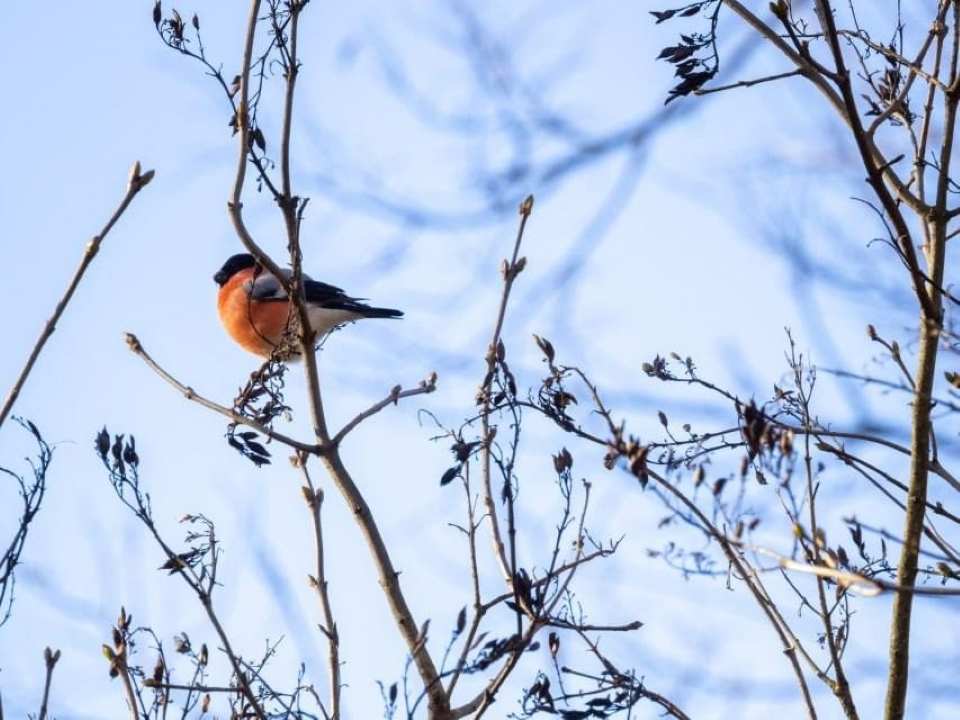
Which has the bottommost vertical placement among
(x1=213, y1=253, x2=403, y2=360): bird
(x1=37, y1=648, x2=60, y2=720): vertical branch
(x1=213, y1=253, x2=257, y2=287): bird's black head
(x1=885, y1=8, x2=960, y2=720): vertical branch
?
(x1=37, y1=648, x2=60, y2=720): vertical branch

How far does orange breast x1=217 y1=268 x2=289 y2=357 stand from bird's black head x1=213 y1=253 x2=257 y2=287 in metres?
0.49

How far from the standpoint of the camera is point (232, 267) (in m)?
8.24

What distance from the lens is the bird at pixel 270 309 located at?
6.56m

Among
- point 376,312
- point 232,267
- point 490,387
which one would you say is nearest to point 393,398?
point 490,387

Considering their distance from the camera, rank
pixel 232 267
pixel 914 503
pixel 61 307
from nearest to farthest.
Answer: pixel 61 307
pixel 914 503
pixel 232 267

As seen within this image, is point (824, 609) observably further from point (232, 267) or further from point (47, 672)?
point (232, 267)

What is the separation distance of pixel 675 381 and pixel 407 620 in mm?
973

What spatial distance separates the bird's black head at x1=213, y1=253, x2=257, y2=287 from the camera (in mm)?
8141

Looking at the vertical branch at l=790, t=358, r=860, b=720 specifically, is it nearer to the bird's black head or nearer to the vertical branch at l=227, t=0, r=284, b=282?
the vertical branch at l=227, t=0, r=284, b=282

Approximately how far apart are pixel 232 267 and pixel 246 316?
1.17 metres

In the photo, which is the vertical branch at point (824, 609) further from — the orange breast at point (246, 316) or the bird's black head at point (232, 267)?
the bird's black head at point (232, 267)

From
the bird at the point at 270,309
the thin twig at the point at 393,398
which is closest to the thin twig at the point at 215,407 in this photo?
the thin twig at the point at 393,398

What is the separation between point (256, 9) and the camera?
265cm

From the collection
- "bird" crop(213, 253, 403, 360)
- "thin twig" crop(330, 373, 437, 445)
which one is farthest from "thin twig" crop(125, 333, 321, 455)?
"bird" crop(213, 253, 403, 360)
